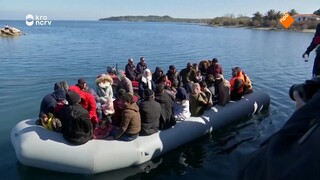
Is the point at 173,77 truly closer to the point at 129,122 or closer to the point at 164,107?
the point at 164,107

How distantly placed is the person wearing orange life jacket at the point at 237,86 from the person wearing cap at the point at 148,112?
11.0 ft

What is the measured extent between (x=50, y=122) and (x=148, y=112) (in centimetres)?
205

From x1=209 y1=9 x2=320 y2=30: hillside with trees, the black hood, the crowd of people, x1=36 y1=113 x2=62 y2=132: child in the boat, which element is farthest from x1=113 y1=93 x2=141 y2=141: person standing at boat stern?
x1=209 y1=9 x2=320 y2=30: hillside with trees

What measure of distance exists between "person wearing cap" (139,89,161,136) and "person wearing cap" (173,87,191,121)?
933mm

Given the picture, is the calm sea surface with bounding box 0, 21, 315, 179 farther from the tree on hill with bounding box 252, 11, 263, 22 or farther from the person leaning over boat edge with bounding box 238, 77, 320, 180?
the tree on hill with bounding box 252, 11, 263, 22

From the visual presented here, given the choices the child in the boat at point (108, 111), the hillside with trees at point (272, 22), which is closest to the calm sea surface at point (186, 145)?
the child in the boat at point (108, 111)

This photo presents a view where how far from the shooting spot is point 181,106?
7344mm

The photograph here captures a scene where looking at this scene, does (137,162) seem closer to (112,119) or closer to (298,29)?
(112,119)

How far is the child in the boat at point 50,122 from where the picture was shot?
6102 mm

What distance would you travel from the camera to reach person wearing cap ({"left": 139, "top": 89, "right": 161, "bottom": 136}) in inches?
252

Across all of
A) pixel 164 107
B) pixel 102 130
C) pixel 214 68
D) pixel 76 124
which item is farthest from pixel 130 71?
pixel 76 124

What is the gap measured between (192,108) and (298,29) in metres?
71.0

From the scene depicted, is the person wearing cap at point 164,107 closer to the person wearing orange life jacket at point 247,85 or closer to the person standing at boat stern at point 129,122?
the person standing at boat stern at point 129,122

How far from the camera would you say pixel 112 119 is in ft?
21.4
